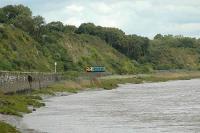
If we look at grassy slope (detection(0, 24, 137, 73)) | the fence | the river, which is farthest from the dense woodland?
the river

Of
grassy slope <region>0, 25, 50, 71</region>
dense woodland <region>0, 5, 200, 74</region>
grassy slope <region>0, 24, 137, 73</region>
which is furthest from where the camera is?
dense woodland <region>0, 5, 200, 74</region>

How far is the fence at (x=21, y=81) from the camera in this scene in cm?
7100

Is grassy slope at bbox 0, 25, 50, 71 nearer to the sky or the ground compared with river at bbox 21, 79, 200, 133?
nearer to the sky

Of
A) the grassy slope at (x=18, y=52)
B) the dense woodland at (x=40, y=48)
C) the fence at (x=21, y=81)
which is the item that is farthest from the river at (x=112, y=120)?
the dense woodland at (x=40, y=48)

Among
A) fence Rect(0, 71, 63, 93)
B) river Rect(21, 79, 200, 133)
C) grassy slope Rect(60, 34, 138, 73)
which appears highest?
grassy slope Rect(60, 34, 138, 73)

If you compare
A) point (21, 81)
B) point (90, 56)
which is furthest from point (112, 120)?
point (90, 56)

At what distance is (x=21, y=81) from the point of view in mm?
80250

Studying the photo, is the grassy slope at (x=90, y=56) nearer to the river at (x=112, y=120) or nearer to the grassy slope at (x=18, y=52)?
the grassy slope at (x=18, y=52)

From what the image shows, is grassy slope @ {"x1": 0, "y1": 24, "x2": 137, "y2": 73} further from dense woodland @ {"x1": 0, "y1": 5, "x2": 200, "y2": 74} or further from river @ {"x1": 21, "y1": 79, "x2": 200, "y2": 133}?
river @ {"x1": 21, "y1": 79, "x2": 200, "y2": 133}

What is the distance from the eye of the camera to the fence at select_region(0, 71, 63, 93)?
7100 cm

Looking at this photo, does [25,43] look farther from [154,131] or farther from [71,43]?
[154,131]

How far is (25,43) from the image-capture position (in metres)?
134

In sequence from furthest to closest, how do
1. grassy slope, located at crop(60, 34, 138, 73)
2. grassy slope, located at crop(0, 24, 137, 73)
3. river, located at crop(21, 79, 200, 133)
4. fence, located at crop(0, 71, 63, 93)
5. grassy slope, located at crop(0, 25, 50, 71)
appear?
grassy slope, located at crop(60, 34, 138, 73)
grassy slope, located at crop(0, 24, 137, 73)
grassy slope, located at crop(0, 25, 50, 71)
fence, located at crop(0, 71, 63, 93)
river, located at crop(21, 79, 200, 133)

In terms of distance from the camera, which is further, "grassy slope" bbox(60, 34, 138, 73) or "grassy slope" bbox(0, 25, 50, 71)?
"grassy slope" bbox(60, 34, 138, 73)
